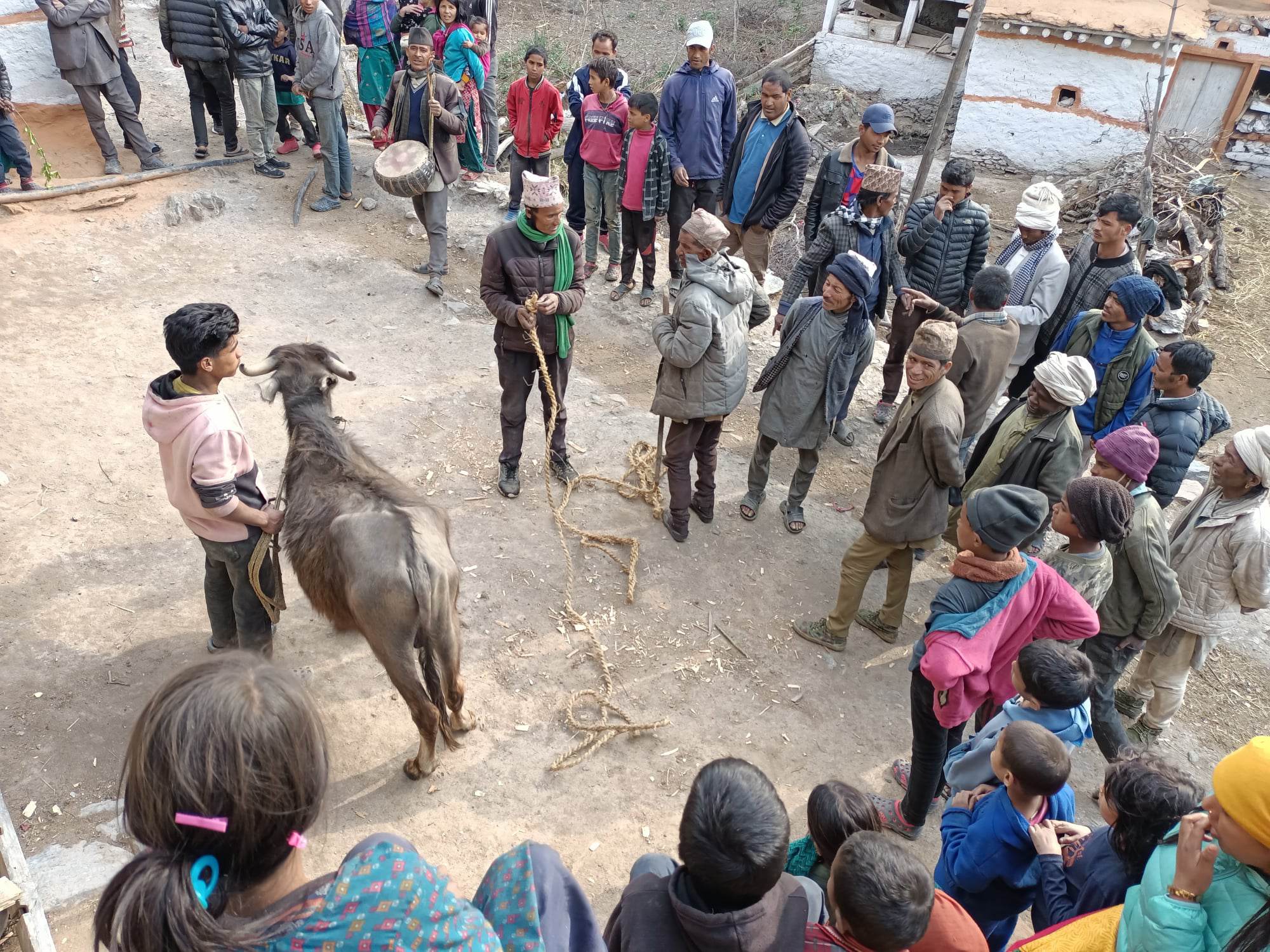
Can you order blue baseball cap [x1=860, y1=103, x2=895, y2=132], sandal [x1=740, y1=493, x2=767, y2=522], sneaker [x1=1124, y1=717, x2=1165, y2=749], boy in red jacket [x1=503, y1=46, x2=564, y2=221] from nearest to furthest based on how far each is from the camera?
Result: sneaker [x1=1124, y1=717, x2=1165, y2=749] < sandal [x1=740, y1=493, x2=767, y2=522] < blue baseball cap [x1=860, y1=103, x2=895, y2=132] < boy in red jacket [x1=503, y1=46, x2=564, y2=221]

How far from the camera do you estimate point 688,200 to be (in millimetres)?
8562

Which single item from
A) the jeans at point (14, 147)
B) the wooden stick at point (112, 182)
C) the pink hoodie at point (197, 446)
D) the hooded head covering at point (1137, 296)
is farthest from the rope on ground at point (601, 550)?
the jeans at point (14, 147)

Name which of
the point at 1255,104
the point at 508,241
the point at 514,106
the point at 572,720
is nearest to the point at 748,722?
the point at 572,720

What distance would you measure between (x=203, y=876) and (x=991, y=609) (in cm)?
298

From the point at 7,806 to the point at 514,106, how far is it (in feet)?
25.2

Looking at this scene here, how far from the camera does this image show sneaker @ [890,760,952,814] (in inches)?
176

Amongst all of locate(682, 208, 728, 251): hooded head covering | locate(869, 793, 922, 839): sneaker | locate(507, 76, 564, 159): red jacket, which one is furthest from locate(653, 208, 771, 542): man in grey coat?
locate(507, 76, 564, 159): red jacket

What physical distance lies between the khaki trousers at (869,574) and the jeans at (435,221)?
214 inches

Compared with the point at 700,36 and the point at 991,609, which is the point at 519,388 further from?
the point at 700,36

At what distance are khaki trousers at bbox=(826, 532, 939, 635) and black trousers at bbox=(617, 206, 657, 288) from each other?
15.2 ft

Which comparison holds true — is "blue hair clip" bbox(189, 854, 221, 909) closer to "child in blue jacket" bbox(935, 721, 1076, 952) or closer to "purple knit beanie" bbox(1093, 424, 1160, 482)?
"child in blue jacket" bbox(935, 721, 1076, 952)

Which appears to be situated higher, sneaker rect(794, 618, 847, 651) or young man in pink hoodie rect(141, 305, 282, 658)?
young man in pink hoodie rect(141, 305, 282, 658)

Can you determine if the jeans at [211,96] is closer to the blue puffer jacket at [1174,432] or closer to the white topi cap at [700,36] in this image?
the white topi cap at [700,36]

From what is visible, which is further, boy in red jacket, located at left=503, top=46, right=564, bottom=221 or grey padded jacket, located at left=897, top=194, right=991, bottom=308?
boy in red jacket, located at left=503, top=46, right=564, bottom=221
